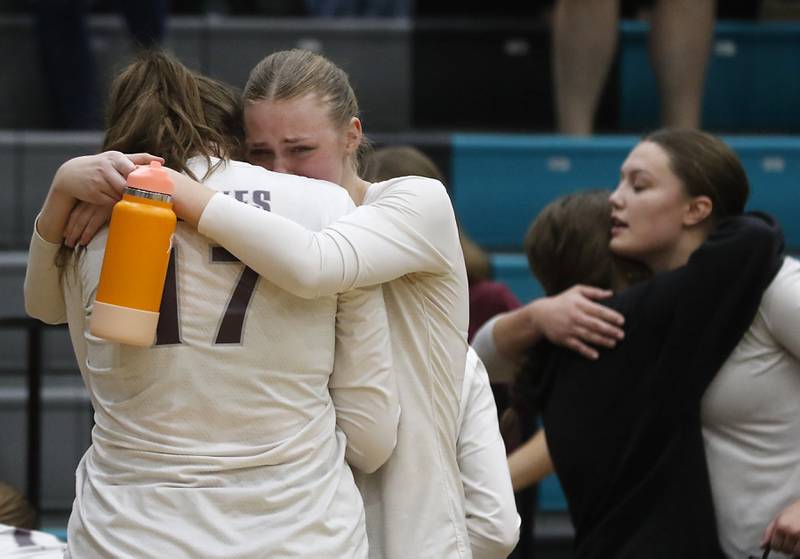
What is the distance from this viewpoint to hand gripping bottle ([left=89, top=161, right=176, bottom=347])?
4.94 ft

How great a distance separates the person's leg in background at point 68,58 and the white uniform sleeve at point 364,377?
10.2ft

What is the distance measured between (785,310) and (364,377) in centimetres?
80

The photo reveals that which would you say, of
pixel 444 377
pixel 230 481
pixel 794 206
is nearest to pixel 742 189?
pixel 444 377

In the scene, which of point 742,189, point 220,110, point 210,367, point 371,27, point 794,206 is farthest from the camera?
point 371,27

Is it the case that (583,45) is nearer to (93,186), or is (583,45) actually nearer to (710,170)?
(710,170)

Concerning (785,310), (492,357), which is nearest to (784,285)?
(785,310)

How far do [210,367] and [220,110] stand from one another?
36cm

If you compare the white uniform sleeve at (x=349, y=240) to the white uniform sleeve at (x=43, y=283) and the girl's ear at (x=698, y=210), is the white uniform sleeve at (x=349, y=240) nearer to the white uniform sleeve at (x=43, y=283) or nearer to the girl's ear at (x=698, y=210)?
the white uniform sleeve at (x=43, y=283)

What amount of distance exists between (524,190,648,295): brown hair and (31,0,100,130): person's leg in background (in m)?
2.46

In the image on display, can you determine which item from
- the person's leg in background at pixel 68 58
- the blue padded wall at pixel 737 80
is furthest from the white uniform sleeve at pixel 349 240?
the blue padded wall at pixel 737 80

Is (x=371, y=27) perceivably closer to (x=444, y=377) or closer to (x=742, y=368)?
(x=742, y=368)

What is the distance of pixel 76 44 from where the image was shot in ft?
14.8

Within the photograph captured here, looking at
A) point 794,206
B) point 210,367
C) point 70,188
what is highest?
point 70,188

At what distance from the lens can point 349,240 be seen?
5.31 feet
